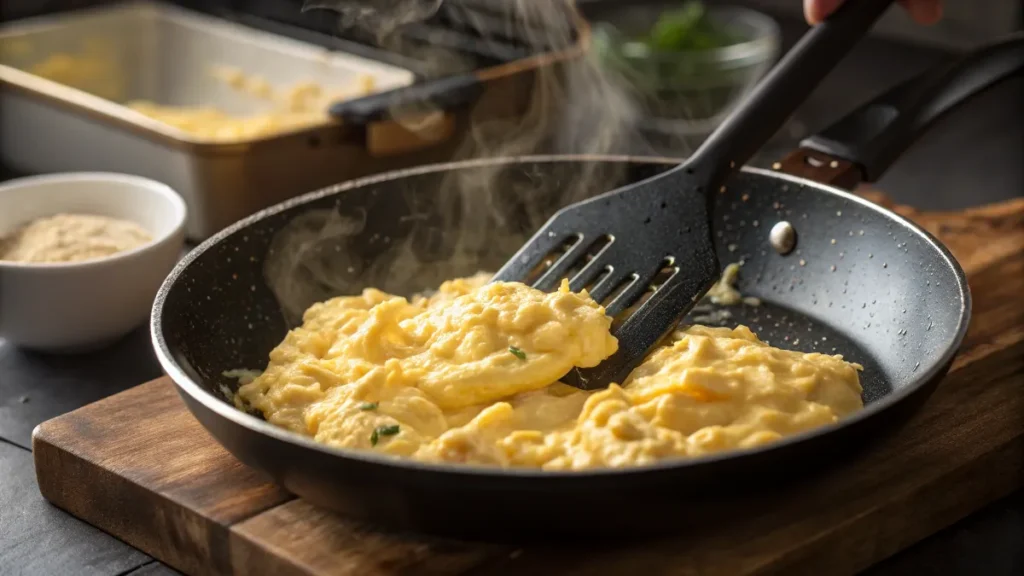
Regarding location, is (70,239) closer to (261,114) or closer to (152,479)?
(152,479)

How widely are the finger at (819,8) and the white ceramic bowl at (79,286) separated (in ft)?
3.97

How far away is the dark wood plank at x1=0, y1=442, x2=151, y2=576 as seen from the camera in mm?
1485

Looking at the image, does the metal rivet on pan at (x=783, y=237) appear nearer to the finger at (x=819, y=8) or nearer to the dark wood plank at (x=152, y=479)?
the finger at (x=819, y=8)

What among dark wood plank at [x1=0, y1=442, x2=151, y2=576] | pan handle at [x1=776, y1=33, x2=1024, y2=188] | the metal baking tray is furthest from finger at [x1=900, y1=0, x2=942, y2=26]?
dark wood plank at [x1=0, y1=442, x2=151, y2=576]

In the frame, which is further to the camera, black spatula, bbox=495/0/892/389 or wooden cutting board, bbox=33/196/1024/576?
black spatula, bbox=495/0/892/389

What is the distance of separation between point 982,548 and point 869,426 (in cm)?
37

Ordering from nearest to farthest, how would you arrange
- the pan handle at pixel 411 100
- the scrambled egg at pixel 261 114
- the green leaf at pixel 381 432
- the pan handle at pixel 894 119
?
the green leaf at pixel 381 432 → the pan handle at pixel 894 119 → the pan handle at pixel 411 100 → the scrambled egg at pixel 261 114

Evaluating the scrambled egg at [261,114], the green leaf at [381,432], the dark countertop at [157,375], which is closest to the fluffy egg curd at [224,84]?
the scrambled egg at [261,114]

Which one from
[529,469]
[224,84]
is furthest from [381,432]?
[224,84]

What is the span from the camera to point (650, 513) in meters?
1.22

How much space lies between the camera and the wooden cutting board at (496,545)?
1.33 meters

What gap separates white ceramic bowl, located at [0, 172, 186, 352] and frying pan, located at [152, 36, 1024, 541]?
27 cm

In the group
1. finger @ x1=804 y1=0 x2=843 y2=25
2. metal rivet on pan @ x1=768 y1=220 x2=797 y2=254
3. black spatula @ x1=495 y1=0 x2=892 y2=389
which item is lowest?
metal rivet on pan @ x1=768 y1=220 x2=797 y2=254

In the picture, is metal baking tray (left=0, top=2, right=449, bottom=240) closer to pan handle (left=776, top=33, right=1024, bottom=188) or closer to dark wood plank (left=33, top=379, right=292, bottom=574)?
dark wood plank (left=33, top=379, right=292, bottom=574)
